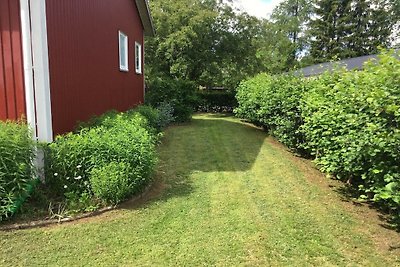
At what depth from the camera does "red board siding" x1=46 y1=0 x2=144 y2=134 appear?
17.2 ft

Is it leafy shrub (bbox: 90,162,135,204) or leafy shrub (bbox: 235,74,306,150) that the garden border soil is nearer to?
leafy shrub (bbox: 90,162,135,204)

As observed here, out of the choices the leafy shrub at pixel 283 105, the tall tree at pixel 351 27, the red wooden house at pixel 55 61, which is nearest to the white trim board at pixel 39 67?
the red wooden house at pixel 55 61

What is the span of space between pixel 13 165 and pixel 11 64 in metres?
1.59

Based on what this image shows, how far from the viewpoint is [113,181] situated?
4238 millimetres

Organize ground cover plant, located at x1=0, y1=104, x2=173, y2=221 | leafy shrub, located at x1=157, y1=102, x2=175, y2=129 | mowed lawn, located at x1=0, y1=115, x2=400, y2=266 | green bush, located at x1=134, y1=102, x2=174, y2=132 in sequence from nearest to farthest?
mowed lawn, located at x1=0, y1=115, x2=400, y2=266 → ground cover plant, located at x1=0, y1=104, x2=173, y2=221 → green bush, located at x1=134, y1=102, x2=174, y2=132 → leafy shrub, located at x1=157, y1=102, x2=175, y2=129

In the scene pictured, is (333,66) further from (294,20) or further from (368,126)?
(294,20)

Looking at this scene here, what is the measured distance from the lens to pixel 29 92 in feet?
15.4

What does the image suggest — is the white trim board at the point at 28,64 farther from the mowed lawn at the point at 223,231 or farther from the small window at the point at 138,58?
the small window at the point at 138,58

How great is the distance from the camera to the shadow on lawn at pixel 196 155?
5.36 metres

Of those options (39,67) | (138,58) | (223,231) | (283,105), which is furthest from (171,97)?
(223,231)

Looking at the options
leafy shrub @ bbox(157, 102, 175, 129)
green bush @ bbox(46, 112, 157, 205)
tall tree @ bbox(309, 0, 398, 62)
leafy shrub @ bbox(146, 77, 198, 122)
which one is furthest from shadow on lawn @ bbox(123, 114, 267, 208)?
tall tree @ bbox(309, 0, 398, 62)

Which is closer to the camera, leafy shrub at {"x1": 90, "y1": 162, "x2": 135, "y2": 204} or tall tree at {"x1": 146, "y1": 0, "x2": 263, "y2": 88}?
leafy shrub at {"x1": 90, "y1": 162, "x2": 135, "y2": 204}

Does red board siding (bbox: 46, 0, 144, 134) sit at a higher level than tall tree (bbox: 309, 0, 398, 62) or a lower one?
lower

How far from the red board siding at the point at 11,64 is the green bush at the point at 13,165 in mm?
544
